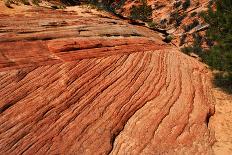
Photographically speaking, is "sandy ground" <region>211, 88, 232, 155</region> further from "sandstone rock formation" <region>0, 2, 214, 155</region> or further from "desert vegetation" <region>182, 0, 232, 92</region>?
"desert vegetation" <region>182, 0, 232, 92</region>

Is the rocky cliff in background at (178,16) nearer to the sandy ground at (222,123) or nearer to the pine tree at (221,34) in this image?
the pine tree at (221,34)

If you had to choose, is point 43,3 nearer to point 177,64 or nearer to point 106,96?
point 177,64

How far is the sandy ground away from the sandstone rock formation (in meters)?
0.39

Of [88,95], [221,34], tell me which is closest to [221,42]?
[221,34]

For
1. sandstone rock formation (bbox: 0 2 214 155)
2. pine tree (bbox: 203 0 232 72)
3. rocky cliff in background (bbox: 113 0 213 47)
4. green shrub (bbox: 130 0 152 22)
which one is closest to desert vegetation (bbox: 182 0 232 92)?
pine tree (bbox: 203 0 232 72)

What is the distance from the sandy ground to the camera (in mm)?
13594

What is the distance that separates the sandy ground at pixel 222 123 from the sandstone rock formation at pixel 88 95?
388mm

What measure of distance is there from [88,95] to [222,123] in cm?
593

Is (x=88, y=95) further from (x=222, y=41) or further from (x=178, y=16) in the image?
(x=178, y=16)

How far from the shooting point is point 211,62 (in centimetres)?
2106

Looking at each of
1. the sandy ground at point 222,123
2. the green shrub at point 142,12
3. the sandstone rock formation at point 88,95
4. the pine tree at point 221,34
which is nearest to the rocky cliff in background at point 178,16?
the green shrub at point 142,12

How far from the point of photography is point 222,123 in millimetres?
15477

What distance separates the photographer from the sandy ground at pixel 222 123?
1359 centimetres

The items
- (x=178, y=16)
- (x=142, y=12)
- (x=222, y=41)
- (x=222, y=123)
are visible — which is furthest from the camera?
(x=142, y=12)
